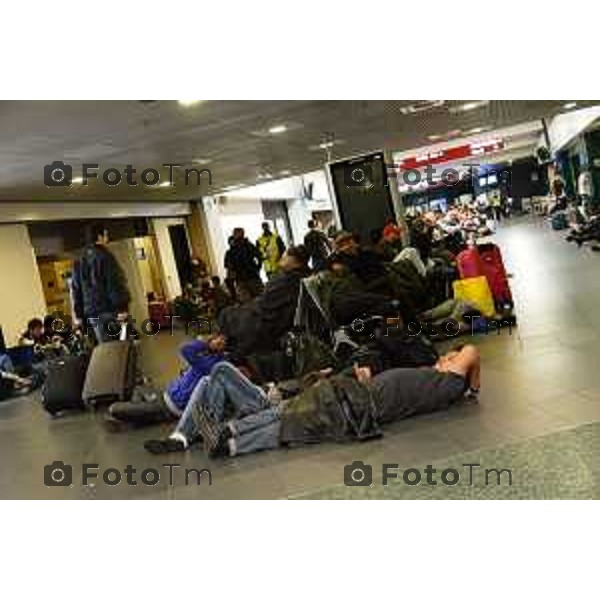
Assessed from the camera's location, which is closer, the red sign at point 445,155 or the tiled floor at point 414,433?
the tiled floor at point 414,433

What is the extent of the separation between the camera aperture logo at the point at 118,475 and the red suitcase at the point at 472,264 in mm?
4072

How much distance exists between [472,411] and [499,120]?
13.2 m

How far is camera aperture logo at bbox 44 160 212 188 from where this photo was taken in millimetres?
10945

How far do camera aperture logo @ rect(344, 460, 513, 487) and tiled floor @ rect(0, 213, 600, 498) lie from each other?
0.08 m

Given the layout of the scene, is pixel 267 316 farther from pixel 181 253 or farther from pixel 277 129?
pixel 181 253

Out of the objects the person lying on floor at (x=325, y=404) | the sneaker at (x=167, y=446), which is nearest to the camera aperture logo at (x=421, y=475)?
the person lying on floor at (x=325, y=404)

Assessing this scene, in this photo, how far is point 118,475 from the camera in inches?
203

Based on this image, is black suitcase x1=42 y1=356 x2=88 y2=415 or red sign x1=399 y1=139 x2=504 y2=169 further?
red sign x1=399 y1=139 x2=504 y2=169

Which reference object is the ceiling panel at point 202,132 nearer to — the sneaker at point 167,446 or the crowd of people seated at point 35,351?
the crowd of people seated at point 35,351

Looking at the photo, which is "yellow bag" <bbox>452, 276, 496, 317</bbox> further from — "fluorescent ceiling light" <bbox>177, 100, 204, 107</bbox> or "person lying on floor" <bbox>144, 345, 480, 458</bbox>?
"fluorescent ceiling light" <bbox>177, 100, 204, 107</bbox>

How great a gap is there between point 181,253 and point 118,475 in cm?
1632

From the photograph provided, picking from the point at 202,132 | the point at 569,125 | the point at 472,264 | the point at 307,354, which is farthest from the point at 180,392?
the point at 569,125

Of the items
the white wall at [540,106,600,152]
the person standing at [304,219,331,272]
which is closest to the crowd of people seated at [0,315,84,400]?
the person standing at [304,219,331,272]

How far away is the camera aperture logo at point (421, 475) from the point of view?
3.79 m
